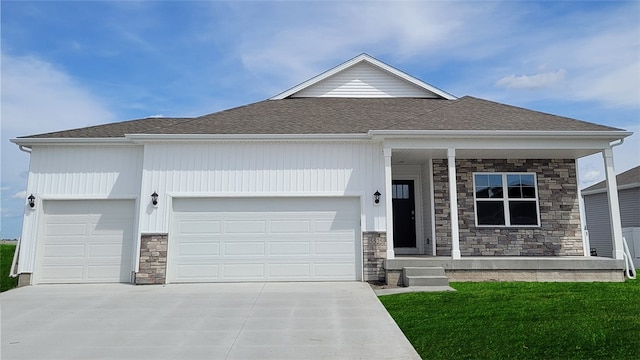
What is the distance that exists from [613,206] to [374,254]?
586 cm

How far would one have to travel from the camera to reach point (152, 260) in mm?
9711

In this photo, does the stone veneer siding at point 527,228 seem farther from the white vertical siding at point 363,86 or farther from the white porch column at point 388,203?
the white vertical siding at point 363,86

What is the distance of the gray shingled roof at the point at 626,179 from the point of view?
16.7 meters

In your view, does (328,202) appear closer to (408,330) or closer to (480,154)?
(480,154)

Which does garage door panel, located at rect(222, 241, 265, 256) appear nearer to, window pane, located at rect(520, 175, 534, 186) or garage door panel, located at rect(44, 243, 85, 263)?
garage door panel, located at rect(44, 243, 85, 263)

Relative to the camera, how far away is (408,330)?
17.8ft

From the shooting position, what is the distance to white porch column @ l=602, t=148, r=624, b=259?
950 centimetres

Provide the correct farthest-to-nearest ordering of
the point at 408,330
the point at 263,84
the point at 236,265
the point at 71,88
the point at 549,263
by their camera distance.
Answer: the point at 263,84, the point at 71,88, the point at 236,265, the point at 549,263, the point at 408,330

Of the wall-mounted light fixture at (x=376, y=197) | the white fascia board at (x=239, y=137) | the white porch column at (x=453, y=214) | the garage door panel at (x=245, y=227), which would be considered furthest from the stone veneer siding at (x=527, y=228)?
the garage door panel at (x=245, y=227)

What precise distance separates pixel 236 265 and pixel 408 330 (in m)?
5.51

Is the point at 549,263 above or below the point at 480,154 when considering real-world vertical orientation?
below

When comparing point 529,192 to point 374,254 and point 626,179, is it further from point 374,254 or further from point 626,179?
point 626,179

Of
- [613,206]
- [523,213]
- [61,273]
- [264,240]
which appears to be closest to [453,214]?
[523,213]

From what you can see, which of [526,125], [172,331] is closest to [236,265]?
[172,331]
